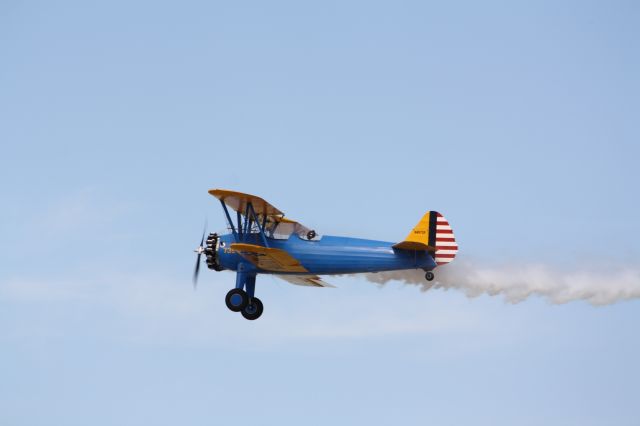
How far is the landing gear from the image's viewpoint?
45.9 m

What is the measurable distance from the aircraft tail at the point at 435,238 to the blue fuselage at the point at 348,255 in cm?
23

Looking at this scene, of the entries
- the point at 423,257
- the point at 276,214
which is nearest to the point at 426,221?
the point at 423,257

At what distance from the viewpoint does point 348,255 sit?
1781 inches

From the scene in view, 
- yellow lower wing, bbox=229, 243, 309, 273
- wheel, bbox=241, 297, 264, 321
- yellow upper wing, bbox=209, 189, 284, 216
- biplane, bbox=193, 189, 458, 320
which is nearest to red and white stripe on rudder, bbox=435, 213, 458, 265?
biplane, bbox=193, 189, 458, 320

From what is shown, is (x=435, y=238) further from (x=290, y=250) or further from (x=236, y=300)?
(x=236, y=300)

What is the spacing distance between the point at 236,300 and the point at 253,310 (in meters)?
0.69

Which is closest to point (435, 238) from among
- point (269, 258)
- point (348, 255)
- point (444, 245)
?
point (444, 245)

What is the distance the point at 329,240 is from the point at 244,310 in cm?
308

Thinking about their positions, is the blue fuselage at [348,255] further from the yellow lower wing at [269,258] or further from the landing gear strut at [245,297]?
the landing gear strut at [245,297]

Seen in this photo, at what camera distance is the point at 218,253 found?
152 feet

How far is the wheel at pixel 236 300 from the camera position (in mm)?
45875

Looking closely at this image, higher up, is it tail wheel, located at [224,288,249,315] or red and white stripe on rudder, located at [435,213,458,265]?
red and white stripe on rudder, located at [435,213,458,265]

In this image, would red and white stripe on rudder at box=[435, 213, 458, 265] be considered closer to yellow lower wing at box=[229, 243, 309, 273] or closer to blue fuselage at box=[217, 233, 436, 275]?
blue fuselage at box=[217, 233, 436, 275]

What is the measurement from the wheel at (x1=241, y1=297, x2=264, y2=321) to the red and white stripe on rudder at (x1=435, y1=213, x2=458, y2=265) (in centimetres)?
514
